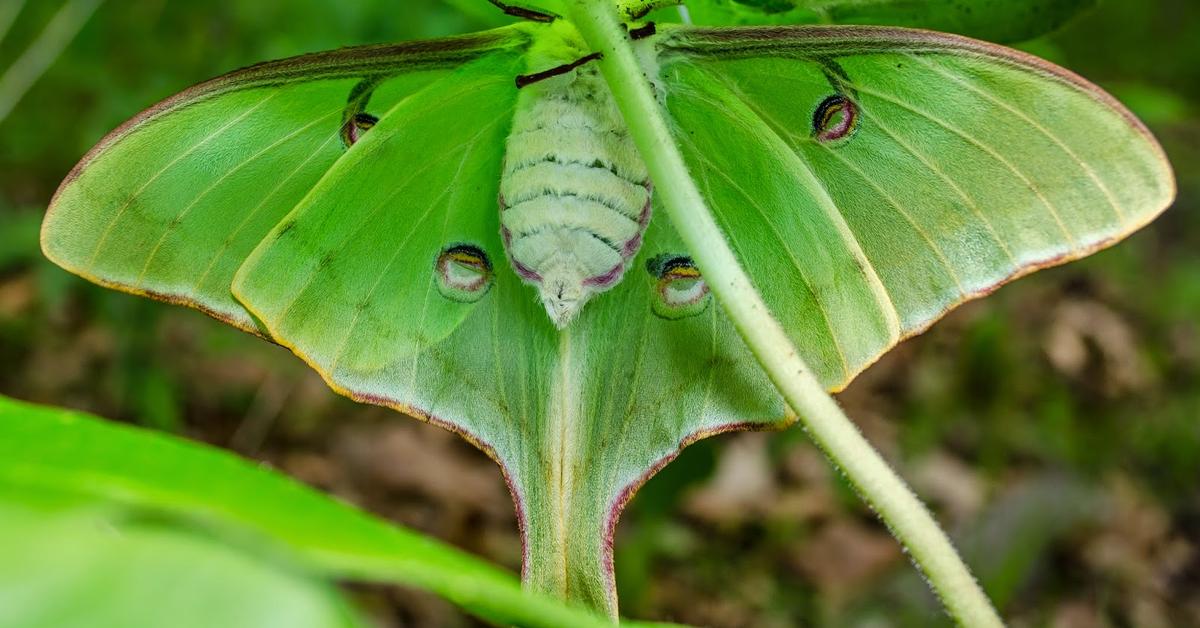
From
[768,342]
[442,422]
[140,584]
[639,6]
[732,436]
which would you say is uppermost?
[732,436]

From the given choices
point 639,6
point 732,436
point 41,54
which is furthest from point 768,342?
point 41,54

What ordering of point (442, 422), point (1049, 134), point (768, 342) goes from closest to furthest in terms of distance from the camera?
point (768, 342) < point (1049, 134) < point (442, 422)

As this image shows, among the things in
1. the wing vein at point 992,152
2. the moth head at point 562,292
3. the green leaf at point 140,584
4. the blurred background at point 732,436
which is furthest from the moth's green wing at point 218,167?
the blurred background at point 732,436

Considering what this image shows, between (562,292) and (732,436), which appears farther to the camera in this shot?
(732,436)

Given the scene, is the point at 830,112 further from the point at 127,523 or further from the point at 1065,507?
the point at 1065,507

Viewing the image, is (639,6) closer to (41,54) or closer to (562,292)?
(562,292)

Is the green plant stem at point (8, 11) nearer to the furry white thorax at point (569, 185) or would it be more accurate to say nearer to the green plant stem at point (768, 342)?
the furry white thorax at point (569, 185)

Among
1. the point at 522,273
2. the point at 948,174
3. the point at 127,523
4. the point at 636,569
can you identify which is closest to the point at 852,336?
the point at 948,174
